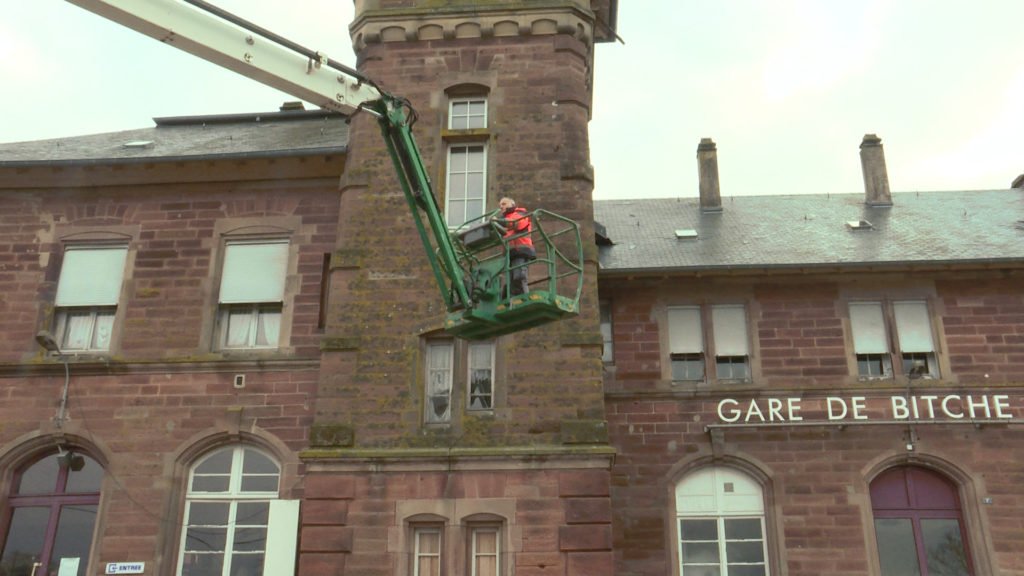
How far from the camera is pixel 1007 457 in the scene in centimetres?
1672

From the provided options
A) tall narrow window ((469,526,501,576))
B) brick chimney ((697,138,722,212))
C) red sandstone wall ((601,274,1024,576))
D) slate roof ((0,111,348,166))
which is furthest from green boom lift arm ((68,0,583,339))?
brick chimney ((697,138,722,212))

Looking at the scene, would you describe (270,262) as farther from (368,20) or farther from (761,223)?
(761,223)

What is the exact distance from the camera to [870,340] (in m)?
17.7

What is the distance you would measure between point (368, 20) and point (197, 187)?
13.6ft

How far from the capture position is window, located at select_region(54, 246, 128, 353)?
16969 millimetres

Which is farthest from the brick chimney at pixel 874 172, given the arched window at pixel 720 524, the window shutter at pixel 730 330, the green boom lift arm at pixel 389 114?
→ the green boom lift arm at pixel 389 114

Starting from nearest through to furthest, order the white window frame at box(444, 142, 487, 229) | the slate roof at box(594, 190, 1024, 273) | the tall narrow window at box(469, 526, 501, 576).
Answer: the tall narrow window at box(469, 526, 501, 576), the white window frame at box(444, 142, 487, 229), the slate roof at box(594, 190, 1024, 273)

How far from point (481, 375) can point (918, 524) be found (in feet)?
25.1

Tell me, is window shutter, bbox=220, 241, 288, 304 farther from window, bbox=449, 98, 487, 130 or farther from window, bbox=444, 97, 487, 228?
window, bbox=449, 98, 487, 130

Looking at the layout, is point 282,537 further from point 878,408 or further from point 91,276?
point 878,408

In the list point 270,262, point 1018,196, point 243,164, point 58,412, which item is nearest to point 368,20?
point 243,164

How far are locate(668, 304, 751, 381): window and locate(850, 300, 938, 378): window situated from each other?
194 cm

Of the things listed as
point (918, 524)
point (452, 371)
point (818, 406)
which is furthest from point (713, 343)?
point (452, 371)

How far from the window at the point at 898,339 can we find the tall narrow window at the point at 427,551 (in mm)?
7986
